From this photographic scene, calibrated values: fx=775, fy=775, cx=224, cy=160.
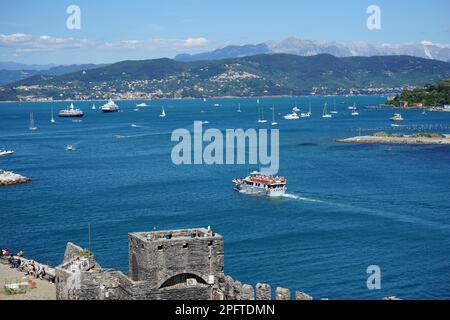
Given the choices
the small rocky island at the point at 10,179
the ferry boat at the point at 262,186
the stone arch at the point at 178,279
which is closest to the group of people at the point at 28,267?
the stone arch at the point at 178,279

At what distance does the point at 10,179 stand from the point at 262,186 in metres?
26.1

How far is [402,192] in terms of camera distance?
6575 centimetres

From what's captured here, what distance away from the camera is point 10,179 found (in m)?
76.3

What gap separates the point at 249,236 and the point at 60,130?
374ft

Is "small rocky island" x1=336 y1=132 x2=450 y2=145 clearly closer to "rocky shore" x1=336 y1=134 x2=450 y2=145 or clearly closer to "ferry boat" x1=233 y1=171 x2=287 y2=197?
"rocky shore" x1=336 y1=134 x2=450 y2=145

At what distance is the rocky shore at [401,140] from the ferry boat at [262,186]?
4844 centimetres

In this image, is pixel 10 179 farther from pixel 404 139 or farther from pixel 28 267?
pixel 404 139

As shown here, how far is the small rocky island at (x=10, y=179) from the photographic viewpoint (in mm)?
75688

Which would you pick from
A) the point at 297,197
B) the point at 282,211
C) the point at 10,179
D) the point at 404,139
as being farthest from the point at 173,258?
the point at 404,139

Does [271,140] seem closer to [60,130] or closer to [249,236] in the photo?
[60,130]

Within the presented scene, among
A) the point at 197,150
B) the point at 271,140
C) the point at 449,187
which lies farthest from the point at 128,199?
the point at 271,140

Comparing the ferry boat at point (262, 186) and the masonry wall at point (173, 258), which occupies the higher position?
the masonry wall at point (173, 258)

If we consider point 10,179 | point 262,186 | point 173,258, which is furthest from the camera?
point 10,179

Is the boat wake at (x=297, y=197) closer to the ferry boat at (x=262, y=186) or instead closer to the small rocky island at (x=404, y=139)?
the ferry boat at (x=262, y=186)
